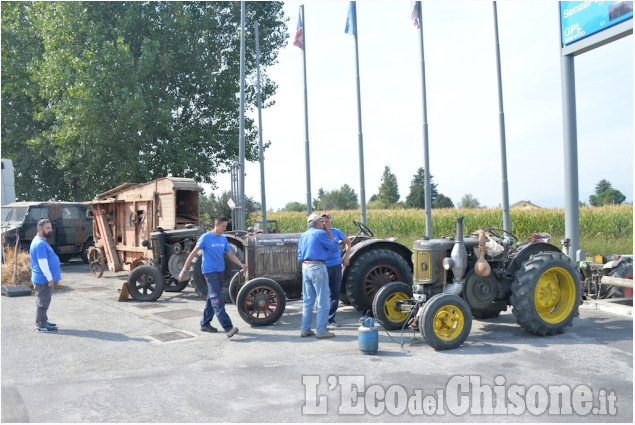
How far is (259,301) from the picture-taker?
8.70 meters

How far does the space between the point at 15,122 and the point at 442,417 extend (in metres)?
26.8

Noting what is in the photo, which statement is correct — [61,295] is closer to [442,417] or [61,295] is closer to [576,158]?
[442,417]

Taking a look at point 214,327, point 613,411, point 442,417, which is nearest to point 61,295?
point 214,327

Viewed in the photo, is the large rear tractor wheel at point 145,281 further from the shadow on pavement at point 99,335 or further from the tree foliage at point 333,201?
the tree foliage at point 333,201

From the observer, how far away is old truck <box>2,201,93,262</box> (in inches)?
702

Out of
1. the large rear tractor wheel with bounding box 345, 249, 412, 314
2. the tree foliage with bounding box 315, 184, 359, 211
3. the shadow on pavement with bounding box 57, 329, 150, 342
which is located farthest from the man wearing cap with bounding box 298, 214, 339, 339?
the tree foliage with bounding box 315, 184, 359, 211

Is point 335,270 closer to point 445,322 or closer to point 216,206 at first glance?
point 445,322

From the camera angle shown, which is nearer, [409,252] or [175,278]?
[409,252]

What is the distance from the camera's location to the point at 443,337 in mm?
7062

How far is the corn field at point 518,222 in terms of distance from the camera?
75.3 feet

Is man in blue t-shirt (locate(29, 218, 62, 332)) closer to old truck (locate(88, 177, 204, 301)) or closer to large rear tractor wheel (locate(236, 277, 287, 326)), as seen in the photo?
old truck (locate(88, 177, 204, 301))

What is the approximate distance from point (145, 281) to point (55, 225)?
836cm

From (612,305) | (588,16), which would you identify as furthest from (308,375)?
(588,16)

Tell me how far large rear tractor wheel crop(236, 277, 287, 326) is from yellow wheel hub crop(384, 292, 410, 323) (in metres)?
1.66
